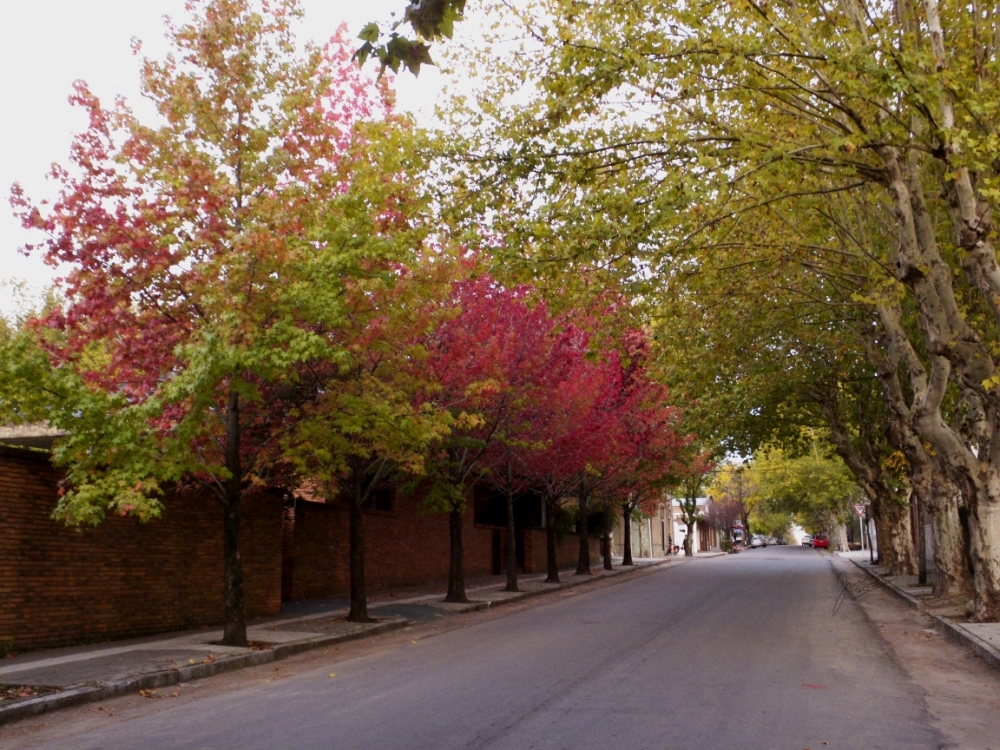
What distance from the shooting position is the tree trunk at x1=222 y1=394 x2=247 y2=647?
13781mm

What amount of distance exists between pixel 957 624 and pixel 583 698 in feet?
29.2

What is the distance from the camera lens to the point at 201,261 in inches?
515

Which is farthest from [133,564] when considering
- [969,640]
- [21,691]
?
[969,640]

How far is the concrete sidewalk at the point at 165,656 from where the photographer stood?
9.85 metres

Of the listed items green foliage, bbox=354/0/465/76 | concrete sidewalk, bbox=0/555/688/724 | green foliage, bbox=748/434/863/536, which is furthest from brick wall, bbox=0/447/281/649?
green foliage, bbox=748/434/863/536

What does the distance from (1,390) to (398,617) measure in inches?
400

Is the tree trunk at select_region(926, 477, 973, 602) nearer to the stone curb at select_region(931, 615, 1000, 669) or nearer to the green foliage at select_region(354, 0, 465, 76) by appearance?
the stone curb at select_region(931, 615, 1000, 669)

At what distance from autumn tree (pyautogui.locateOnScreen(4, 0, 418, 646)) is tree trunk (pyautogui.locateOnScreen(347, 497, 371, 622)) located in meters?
3.99

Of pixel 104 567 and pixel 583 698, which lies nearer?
pixel 583 698

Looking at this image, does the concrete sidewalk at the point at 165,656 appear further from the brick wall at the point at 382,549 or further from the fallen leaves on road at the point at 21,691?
the brick wall at the point at 382,549

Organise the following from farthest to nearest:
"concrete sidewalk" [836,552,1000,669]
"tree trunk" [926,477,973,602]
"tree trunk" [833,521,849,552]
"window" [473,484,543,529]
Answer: "tree trunk" [833,521,849,552] → "window" [473,484,543,529] → "tree trunk" [926,477,973,602] → "concrete sidewalk" [836,552,1000,669]

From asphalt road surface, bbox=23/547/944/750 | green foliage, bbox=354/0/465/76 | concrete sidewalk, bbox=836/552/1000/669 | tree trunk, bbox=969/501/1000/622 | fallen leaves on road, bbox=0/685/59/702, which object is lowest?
concrete sidewalk, bbox=836/552/1000/669

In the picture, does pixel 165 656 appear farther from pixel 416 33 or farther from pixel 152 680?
pixel 416 33

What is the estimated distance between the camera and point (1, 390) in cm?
1041
